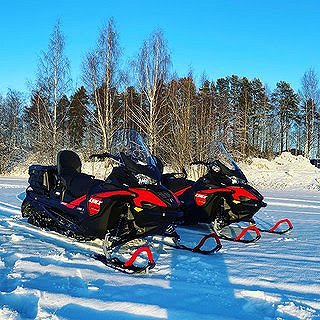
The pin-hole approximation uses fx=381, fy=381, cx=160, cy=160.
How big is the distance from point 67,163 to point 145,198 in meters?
1.79

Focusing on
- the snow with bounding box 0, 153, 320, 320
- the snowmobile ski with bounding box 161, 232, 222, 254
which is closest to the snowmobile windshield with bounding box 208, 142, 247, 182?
the snow with bounding box 0, 153, 320, 320

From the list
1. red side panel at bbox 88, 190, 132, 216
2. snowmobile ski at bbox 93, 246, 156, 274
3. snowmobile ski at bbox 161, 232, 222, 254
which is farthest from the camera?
snowmobile ski at bbox 161, 232, 222, 254

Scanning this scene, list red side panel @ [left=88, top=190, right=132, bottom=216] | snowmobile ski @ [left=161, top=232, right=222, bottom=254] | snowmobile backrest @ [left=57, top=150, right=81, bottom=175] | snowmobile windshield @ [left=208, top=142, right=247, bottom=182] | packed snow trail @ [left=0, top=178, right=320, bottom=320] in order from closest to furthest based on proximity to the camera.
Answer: packed snow trail @ [left=0, top=178, right=320, bottom=320]
red side panel @ [left=88, top=190, right=132, bottom=216]
snowmobile ski @ [left=161, top=232, right=222, bottom=254]
snowmobile backrest @ [left=57, top=150, right=81, bottom=175]
snowmobile windshield @ [left=208, top=142, right=247, bottom=182]

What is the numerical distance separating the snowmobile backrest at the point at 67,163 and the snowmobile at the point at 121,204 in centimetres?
26

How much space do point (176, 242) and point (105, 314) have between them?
2.42 metres

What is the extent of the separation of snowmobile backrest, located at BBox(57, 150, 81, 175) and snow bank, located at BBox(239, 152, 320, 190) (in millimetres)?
12093

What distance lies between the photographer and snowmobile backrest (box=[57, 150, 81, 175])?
216 inches

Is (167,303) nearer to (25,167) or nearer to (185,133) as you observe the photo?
(185,133)

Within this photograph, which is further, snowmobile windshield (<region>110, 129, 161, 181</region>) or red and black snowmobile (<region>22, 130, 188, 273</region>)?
snowmobile windshield (<region>110, 129, 161, 181</region>)

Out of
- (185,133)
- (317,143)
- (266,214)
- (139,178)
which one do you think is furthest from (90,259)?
(317,143)

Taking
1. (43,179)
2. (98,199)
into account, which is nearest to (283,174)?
(43,179)

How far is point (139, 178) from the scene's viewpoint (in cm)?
448

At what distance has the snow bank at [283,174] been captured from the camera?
1758 centimetres

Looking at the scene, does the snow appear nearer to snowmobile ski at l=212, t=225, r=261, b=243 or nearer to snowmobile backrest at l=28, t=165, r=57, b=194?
snowmobile ski at l=212, t=225, r=261, b=243
